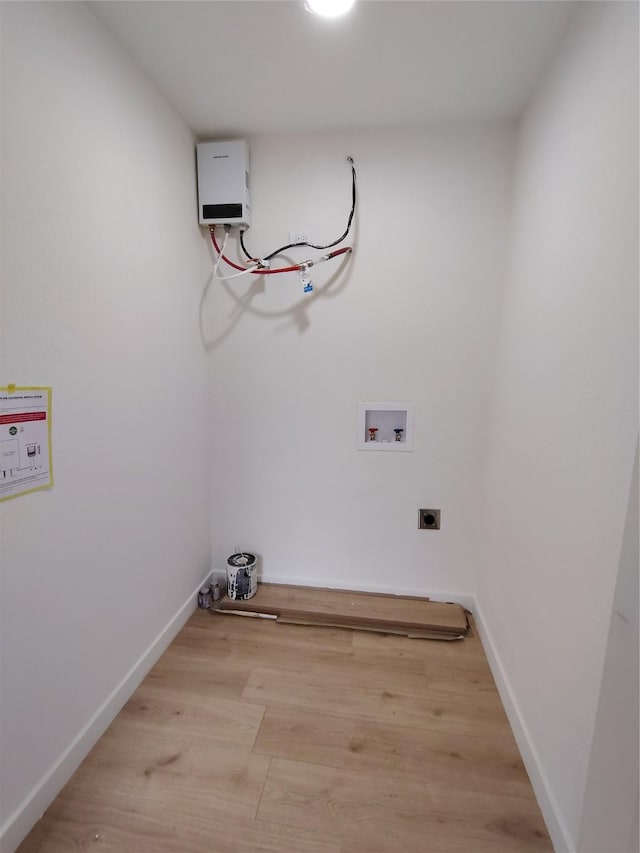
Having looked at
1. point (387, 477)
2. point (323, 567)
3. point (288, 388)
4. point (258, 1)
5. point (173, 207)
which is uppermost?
point (258, 1)

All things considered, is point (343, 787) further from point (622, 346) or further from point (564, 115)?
point (564, 115)

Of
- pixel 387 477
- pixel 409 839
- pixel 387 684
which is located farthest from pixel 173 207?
pixel 409 839

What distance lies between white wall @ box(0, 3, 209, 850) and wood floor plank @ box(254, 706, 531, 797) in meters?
0.62

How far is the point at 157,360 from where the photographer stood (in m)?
1.43

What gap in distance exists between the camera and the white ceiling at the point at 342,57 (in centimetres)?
105

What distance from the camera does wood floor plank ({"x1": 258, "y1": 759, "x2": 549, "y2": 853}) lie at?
0.93 meters

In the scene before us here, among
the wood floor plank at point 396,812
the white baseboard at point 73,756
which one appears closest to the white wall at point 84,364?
the white baseboard at point 73,756

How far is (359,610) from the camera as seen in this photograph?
1.74m

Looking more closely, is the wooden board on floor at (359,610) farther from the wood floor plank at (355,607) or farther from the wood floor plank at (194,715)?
the wood floor plank at (194,715)

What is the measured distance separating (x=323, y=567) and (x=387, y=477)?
0.61m

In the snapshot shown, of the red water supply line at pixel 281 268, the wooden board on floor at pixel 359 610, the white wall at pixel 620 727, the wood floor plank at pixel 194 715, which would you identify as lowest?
the wood floor plank at pixel 194 715

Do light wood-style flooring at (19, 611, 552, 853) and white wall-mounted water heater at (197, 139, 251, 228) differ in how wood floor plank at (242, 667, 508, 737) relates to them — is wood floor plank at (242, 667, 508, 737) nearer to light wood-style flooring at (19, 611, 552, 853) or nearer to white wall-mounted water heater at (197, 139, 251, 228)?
light wood-style flooring at (19, 611, 552, 853)

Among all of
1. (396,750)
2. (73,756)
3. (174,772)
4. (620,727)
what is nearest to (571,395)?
(620,727)

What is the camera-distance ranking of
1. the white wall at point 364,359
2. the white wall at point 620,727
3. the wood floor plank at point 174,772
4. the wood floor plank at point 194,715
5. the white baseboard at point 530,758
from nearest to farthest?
the white wall at point 620,727, the white baseboard at point 530,758, the wood floor plank at point 174,772, the wood floor plank at point 194,715, the white wall at point 364,359
